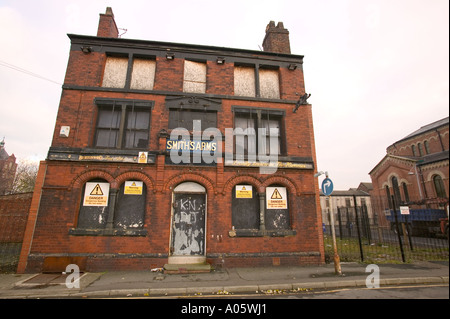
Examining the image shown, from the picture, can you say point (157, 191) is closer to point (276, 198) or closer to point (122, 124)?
point (122, 124)

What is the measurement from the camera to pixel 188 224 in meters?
9.73

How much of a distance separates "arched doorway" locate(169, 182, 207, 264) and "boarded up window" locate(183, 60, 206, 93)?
4.72 m

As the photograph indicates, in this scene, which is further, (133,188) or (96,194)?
(133,188)

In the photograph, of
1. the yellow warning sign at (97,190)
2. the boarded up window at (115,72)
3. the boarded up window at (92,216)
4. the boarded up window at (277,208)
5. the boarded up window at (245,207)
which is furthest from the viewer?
the boarded up window at (115,72)

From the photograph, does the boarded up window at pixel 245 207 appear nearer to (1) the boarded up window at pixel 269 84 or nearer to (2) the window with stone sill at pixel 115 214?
(2) the window with stone sill at pixel 115 214

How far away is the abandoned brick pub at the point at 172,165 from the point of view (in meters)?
9.03

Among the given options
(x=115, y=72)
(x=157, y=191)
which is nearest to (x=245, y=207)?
(x=157, y=191)

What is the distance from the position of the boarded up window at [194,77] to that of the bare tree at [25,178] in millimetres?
29585

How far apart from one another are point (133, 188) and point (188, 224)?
110 inches

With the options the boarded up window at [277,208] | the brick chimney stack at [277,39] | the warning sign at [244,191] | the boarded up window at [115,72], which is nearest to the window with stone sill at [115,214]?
the warning sign at [244,191]

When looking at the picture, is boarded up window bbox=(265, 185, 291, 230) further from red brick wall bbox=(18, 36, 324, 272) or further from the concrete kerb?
the concrete kerb
